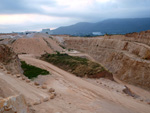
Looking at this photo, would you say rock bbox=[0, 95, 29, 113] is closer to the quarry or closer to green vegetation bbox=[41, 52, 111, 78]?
the quarry

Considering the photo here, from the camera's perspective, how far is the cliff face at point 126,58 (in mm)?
17172

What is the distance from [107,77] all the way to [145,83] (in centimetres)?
440

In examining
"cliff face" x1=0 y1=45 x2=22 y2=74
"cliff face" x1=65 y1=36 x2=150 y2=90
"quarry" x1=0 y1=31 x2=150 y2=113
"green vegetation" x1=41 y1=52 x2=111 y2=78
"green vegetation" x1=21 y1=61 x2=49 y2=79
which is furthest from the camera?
"cliff face" x1=65 y1=36 x2=150 y2=90

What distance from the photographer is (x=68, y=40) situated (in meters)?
46.3

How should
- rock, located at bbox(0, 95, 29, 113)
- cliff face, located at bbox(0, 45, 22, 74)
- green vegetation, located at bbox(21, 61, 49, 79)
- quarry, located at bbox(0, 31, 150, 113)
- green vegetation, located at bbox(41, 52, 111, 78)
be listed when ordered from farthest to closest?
green vegetation, located at bbox(41, 52, 111, 78) → green vegetation, located at bbox(21, 61, 49, 79) → cliff face, located at bbox(0, 45, 22, 74) → quarry, located at bbox(0, 31, 150, 113) → rock, located at bbox(0, 95, 29, 113)

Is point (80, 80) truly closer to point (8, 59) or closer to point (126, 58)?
point (8, 59)

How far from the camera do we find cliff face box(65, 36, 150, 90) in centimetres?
1717

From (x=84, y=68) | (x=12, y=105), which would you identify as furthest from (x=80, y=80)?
(x=12, y=105)

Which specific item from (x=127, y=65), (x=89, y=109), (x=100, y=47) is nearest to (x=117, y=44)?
(x=100, y=47)

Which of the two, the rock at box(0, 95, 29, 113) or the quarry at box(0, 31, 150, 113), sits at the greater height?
the rock at box(0, 95, 29, 113)

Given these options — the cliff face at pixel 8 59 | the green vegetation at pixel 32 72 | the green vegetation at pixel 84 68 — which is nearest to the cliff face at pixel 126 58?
the green vegetation at pixel 84 68

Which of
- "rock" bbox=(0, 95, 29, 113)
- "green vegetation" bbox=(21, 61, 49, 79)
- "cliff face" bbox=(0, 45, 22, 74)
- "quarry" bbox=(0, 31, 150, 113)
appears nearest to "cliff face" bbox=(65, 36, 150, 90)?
"quarry" bbox=(0, 31, 150, 113)

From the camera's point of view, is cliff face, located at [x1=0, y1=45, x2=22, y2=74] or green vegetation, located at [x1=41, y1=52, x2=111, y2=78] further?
green vegetation, located at [x1=41, y1=52, x2=111, y2=78]

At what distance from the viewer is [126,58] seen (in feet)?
68.5
